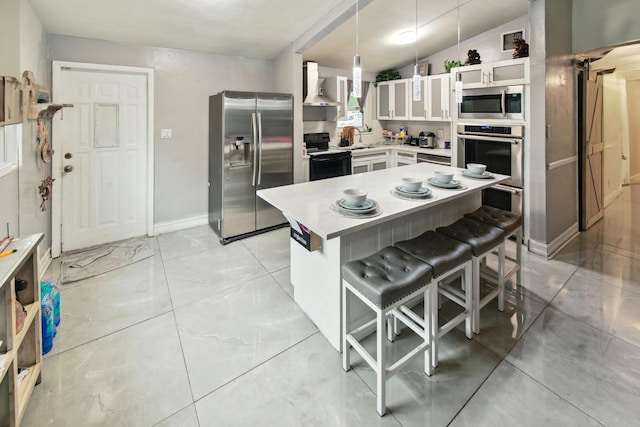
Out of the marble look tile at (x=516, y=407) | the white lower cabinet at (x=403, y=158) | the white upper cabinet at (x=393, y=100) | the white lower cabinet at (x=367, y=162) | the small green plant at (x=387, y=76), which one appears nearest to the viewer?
the marble look tile at (x=516, y=407)

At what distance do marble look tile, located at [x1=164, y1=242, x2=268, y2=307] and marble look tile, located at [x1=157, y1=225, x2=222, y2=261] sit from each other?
0.40ft

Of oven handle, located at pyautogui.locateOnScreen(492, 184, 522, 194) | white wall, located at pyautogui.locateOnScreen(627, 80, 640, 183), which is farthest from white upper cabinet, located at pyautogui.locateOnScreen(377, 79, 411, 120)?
white wall, located at pyautogui.locateOnScreen(627, 80, 640, 183)

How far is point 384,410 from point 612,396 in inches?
46.5

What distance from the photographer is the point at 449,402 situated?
163 cm

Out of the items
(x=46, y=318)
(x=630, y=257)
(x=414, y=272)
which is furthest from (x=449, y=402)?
(x=630, y=257)

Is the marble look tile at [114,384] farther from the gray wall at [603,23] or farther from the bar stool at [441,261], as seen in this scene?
the gray wall at [603,23]

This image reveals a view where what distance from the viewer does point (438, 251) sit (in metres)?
1.94

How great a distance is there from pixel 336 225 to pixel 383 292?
15.5 inches

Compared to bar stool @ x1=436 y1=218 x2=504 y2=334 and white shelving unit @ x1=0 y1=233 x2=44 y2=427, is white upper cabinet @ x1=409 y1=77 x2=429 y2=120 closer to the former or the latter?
bar stool @ x1=436 y1=218 x2=504 y2=334

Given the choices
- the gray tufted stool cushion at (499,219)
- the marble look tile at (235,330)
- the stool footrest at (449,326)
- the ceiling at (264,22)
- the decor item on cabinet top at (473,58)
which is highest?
the ceiling at (264,22)

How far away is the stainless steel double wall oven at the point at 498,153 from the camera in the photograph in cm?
349

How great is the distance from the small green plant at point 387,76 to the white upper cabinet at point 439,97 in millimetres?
826

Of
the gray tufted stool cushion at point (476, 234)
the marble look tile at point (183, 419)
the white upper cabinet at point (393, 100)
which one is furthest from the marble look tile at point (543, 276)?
the white upper cabinet at point (393, 100)

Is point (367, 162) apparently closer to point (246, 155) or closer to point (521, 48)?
point (246, 155)
